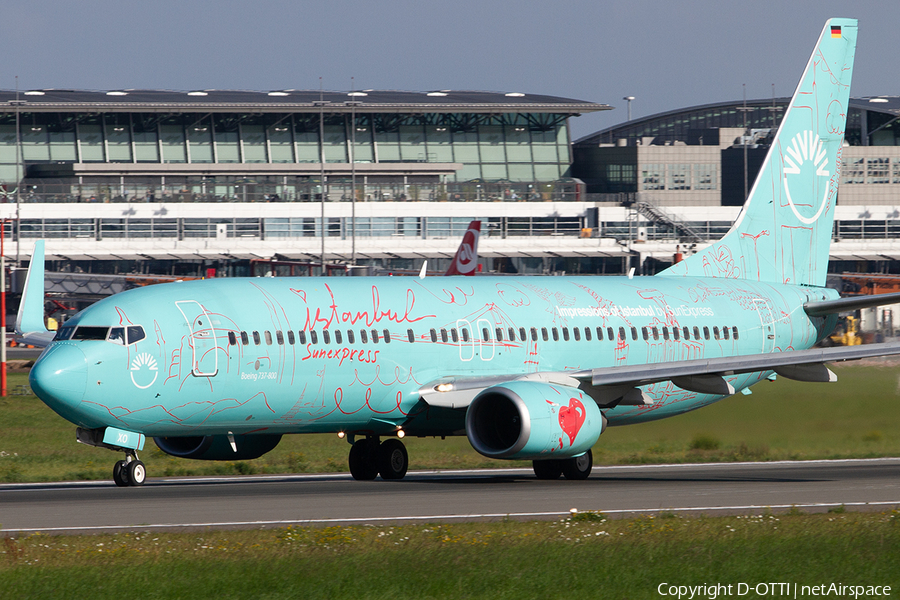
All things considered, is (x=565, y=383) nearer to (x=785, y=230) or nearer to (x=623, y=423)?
(x=623, y=423)

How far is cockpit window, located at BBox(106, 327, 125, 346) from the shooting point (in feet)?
79.3

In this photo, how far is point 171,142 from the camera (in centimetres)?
11362

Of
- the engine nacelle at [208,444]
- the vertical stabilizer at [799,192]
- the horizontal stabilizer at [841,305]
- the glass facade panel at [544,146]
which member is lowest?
the engine nacelle at [208,444]

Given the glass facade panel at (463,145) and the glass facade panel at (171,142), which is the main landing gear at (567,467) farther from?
the glass facade panel at (463,145)

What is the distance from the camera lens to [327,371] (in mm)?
26094

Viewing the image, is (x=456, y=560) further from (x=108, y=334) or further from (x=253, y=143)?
(x=253, y=143)

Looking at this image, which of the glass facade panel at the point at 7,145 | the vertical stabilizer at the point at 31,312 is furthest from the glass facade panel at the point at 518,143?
the vertical stabilizer at the point at 31,312

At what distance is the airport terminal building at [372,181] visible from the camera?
9994 centimetres

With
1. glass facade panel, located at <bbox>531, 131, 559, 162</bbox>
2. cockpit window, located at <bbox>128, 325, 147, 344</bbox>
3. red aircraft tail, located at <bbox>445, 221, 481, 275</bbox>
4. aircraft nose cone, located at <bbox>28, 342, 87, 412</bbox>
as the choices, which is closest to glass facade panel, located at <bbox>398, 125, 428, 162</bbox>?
glass facade panel, located at <bbox>531, 131, 559, 162</bbox>

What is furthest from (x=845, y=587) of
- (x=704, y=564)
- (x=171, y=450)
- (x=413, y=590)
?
(x=171, y=450)

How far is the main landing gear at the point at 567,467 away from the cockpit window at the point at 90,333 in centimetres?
1012

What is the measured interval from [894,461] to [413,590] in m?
24.3

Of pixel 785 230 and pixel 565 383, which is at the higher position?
pixel 785 230

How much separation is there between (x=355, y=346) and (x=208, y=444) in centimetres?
396
